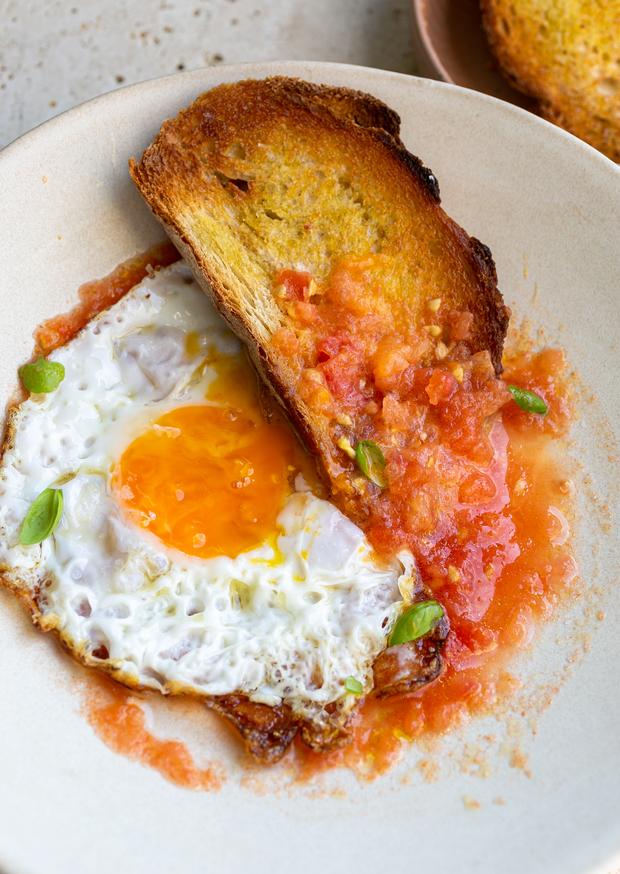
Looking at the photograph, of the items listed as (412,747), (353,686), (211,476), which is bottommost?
(412,747)

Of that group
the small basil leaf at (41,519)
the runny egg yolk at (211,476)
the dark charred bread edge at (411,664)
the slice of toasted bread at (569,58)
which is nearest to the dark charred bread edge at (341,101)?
the slice of toasted bread at (569,58)

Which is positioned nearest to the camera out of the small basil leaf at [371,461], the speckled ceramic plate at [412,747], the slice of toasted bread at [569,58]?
the speckled ceramic plate at [412,747]

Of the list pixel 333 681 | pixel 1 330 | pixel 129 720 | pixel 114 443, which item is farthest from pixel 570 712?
pixel 1 330

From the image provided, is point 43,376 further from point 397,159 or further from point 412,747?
point 412,747

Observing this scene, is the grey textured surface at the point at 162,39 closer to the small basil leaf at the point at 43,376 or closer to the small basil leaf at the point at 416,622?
the small basil leaf at the point at 43,376

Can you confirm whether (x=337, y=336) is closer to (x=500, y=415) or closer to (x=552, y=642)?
(x=500, y=415)

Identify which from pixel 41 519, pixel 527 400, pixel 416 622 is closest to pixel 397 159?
pixel 527 400

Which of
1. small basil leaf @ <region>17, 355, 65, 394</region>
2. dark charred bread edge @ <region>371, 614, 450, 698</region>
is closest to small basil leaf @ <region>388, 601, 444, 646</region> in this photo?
dark charred bread edge @ <region>371, 614, 450, 698</region>
